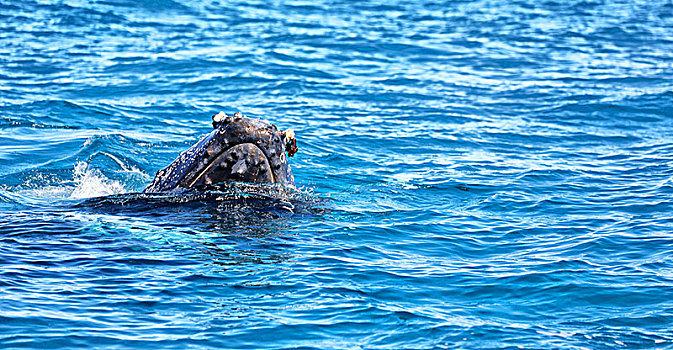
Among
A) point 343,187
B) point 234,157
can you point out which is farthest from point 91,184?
point 234,157

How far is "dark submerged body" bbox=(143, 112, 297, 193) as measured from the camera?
421 inches

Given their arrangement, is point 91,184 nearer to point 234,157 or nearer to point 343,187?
point 343,187

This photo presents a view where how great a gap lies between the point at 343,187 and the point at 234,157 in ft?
13.1

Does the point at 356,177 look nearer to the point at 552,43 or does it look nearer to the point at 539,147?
the point at 539,147

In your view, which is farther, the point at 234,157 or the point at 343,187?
the point at 343,187

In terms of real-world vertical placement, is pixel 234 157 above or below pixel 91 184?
above

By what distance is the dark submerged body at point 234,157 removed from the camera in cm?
1070

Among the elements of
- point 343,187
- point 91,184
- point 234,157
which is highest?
point 234,157

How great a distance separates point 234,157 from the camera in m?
10.7

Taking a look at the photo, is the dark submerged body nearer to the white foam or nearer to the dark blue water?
the dark blue water

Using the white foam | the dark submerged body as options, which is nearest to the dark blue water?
the white foam

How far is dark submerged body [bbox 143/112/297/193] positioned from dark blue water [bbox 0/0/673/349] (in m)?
0.30

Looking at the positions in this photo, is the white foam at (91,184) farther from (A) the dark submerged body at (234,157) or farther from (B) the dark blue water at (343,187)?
(A) the dark submerged body at (234,157)

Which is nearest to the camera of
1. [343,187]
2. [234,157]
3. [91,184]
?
[234,157]
